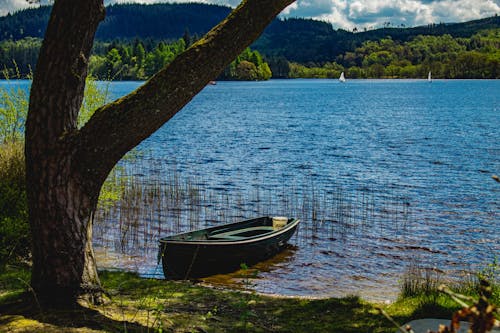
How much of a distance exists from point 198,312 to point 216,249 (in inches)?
203

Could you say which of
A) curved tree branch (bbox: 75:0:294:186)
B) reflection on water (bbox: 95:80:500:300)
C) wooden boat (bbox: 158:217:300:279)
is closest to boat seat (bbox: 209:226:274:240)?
wooden boat (bbox: 158:217:300:279)

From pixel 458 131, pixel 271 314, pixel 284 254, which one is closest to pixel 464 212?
pixel 284 254

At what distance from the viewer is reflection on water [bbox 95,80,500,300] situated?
46.0ft

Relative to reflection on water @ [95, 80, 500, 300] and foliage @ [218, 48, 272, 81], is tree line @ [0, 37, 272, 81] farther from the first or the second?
reflection on water @ [95, 80, 500, 300]

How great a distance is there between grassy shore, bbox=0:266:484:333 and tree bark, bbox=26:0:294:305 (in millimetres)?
959

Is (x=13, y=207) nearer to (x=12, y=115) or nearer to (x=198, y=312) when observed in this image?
(x=12, y=115)

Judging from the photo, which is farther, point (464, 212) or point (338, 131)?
point (338, 131)

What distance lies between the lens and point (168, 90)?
639 cm

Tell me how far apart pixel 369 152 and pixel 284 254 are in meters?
21.6

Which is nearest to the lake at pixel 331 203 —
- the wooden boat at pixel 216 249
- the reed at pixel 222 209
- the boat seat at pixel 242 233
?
the reed at pixel 222 209

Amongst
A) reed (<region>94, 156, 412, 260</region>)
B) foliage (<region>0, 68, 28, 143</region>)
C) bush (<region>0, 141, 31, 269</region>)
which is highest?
foliage (<region>0, 68, 28, 143</region>)

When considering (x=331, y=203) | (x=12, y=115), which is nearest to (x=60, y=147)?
(x=12, y=115)

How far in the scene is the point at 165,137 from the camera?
46.2 meters

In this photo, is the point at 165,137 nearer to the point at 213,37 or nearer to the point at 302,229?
the point at 302,229
